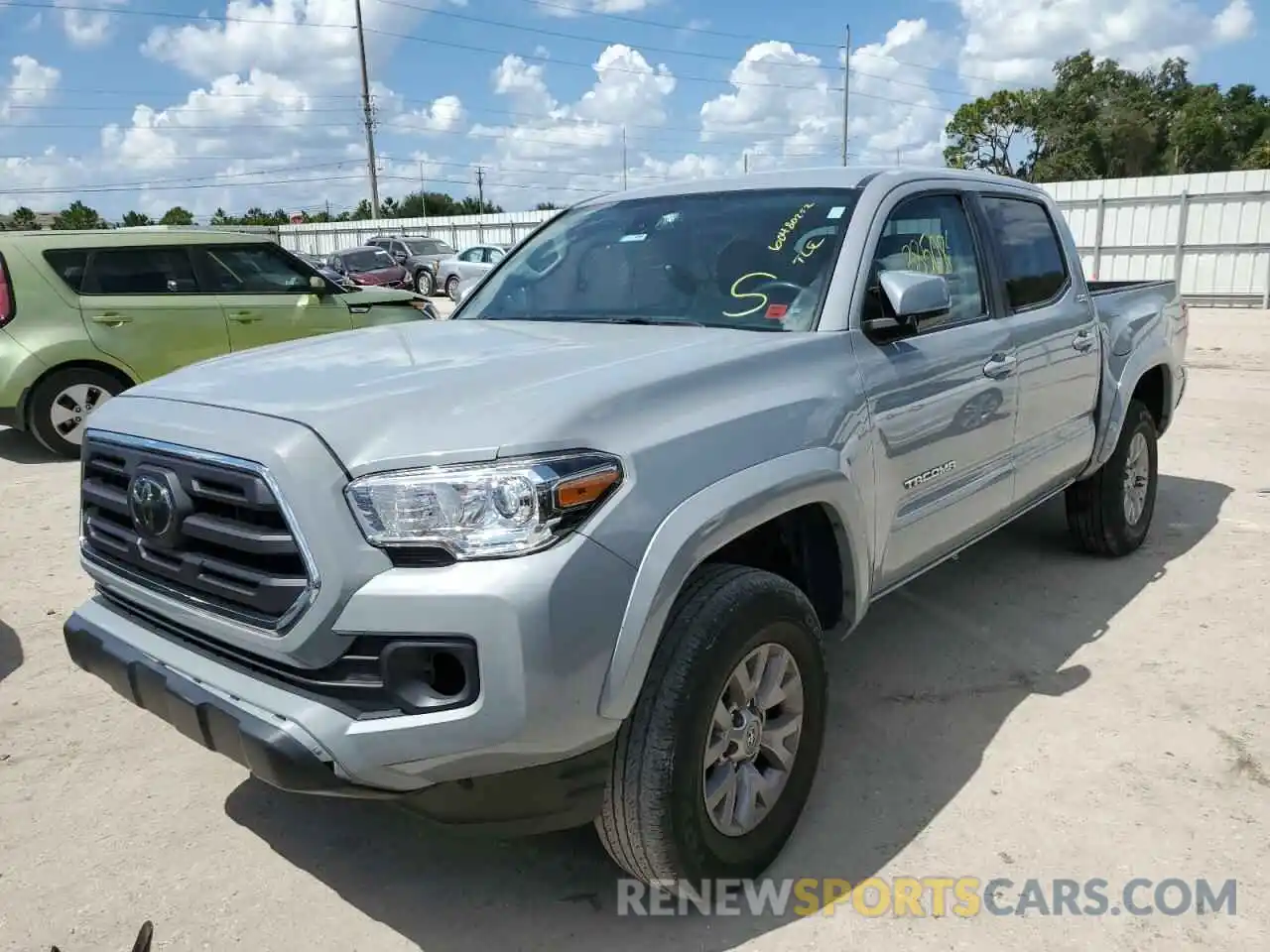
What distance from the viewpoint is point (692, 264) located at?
11.1 feet

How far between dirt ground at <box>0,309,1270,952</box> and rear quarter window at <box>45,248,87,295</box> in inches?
161

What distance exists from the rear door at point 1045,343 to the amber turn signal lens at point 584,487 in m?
2.30

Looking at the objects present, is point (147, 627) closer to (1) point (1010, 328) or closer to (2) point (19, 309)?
(1) point (1010, 328)

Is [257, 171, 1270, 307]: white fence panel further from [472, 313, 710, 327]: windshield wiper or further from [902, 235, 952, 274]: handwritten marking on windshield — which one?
[472, 313, 710, 327]: windshield wiper

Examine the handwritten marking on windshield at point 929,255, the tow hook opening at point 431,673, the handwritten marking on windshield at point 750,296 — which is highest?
the handwritten marking on windshield at point 929,255

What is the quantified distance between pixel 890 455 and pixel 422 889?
1834 mm

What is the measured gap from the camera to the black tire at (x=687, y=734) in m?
2.22

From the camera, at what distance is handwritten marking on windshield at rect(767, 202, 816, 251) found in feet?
10.7

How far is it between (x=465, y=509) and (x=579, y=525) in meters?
0.24

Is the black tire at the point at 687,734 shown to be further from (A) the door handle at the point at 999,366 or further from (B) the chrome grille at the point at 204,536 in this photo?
(A) the door handle at the point at 999,366

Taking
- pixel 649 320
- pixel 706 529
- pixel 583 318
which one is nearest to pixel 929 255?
pixel 649 320

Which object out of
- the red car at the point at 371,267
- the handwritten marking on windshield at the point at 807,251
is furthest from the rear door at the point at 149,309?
the red car at the point at 371,267

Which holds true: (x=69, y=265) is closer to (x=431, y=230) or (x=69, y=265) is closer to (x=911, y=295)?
(x=911, y=295)

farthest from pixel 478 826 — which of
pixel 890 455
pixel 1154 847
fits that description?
pixel 1154 847
